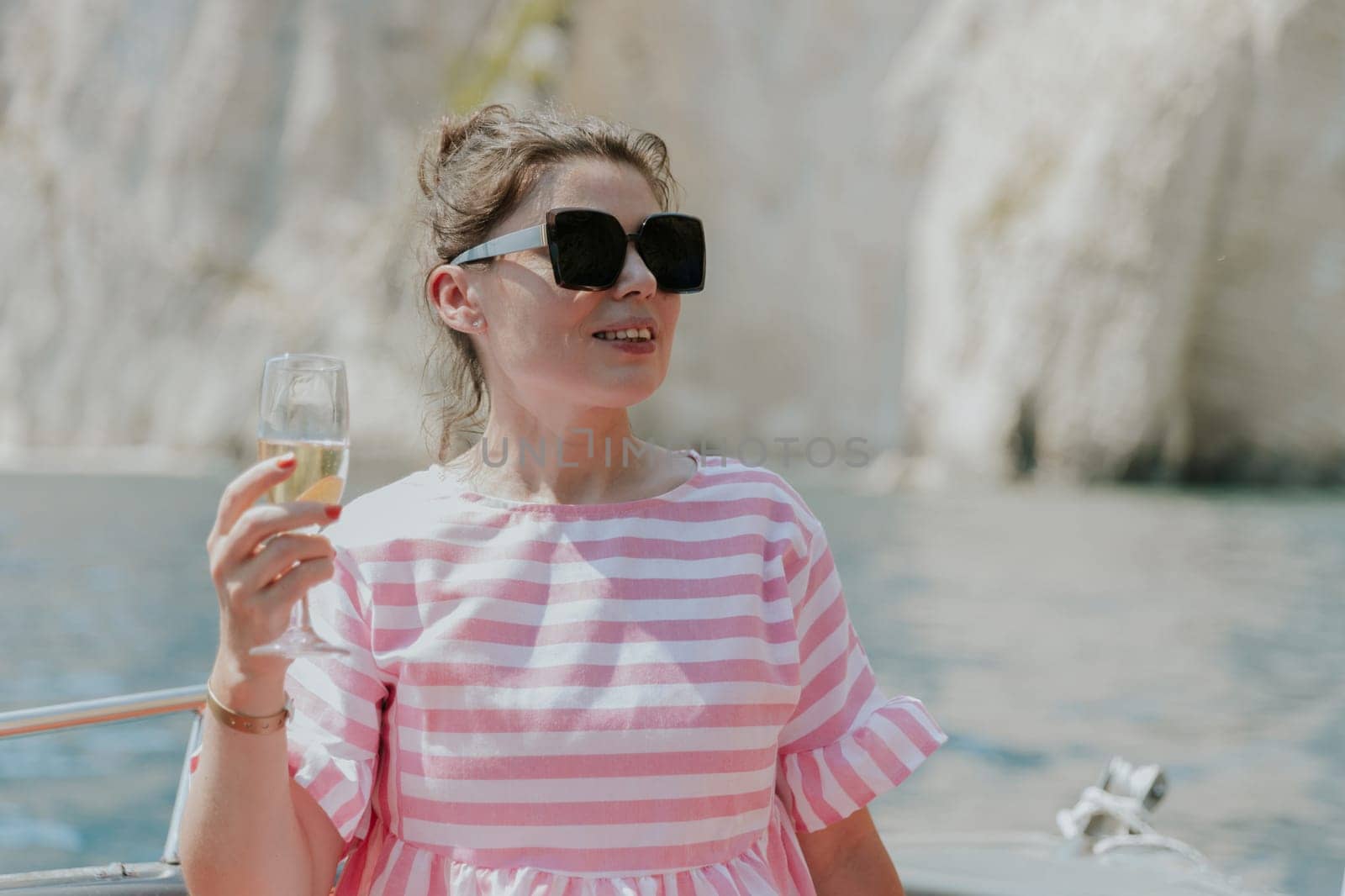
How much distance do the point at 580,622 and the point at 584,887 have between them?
0.20 meters

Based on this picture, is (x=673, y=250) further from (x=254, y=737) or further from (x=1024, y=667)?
(x=1024, y=667)

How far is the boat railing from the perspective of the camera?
145 centimetres

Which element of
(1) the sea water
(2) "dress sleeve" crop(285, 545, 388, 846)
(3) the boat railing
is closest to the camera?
(2) "dress sleeve" crop(285, 545, 388, 846)

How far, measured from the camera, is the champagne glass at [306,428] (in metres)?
0.98

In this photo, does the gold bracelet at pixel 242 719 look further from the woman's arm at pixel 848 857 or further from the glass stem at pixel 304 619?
the woman's arm at pixel 848 857

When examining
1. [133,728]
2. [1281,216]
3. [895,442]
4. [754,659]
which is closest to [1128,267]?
[1281,216]

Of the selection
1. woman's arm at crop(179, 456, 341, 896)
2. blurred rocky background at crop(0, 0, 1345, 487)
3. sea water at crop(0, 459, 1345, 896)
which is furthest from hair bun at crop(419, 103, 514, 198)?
blurred rocky background at crop(0, 0, 1345, 487)

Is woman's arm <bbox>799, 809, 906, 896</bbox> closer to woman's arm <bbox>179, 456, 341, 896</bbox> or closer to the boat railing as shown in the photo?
woman's arm <bbox>179, 456, 341, 896</bbox>

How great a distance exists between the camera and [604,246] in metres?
1.20

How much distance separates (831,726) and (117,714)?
0.75m

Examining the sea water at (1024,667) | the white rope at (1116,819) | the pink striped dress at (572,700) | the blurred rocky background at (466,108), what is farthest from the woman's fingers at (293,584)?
the blurred rocky background at (466,108)

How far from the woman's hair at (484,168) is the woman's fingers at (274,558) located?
16.6 inches

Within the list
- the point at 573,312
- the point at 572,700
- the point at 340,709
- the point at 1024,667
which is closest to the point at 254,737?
the point at 340,709

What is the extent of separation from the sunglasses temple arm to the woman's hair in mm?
18
